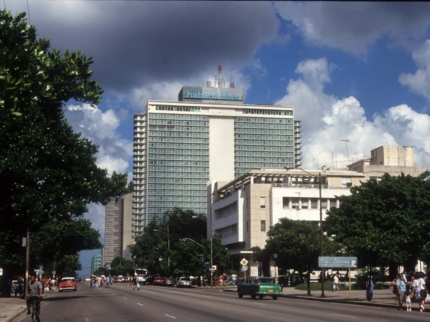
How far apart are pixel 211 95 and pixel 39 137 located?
163498mm

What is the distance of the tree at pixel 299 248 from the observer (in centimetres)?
5131

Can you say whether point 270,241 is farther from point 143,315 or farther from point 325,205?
point 143,315

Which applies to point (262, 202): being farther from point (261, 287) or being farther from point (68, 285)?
point (261, 287)

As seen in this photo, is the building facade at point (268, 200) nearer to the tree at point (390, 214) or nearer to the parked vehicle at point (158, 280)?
the parked vehicle at point (158, 280)

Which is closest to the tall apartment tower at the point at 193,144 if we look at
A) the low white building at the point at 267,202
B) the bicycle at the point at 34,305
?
the low white building at the point at 267,202

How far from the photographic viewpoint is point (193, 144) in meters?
191

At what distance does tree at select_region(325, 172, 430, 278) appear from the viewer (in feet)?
197

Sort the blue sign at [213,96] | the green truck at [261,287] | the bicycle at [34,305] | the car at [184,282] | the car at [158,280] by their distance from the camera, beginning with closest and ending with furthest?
the bicycle at [34,305], the green truck at [261,287], the car at [184,282], the car at [158,280], the blue sign at [213,96]

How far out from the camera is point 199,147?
19062 centimetres

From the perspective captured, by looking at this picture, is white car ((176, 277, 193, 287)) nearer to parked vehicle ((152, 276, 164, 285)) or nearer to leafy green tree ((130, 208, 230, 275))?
leafy green tree ((130, 208, 230, 275))

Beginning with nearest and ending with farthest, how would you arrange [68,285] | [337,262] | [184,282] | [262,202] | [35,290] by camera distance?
[35,290] → [337,262] → [68,285] → [184,282] → [262,202]

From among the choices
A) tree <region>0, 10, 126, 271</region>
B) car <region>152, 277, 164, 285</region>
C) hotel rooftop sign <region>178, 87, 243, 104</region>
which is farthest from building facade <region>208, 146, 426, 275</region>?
hotel rooftop sign <region>178, 87, 243, 104</region>

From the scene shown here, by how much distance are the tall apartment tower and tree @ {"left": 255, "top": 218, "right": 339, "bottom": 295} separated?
118 metres

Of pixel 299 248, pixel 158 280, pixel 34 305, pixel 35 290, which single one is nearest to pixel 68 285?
pixel 299 248
